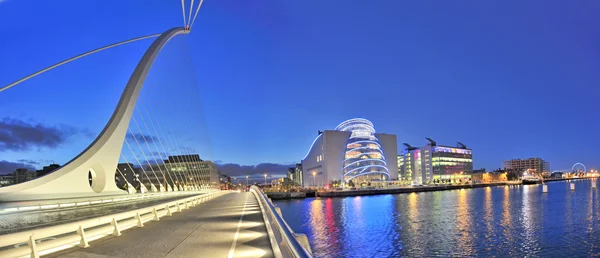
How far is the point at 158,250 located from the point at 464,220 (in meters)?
48.0

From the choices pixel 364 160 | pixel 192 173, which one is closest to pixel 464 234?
pixel 192 173

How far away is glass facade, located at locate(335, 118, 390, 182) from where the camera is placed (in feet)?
616

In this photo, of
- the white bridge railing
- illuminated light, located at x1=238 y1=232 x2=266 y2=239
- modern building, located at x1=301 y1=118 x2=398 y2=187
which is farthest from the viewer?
modern building, located at x1=301 y1=118 x2=398 y2=187

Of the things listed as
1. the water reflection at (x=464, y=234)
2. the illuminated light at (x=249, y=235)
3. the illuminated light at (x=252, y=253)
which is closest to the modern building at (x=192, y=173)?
the water reflection at (x=464, y=234)

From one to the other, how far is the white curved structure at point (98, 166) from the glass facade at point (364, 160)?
5905 inches

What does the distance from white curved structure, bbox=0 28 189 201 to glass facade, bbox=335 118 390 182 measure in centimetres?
14997

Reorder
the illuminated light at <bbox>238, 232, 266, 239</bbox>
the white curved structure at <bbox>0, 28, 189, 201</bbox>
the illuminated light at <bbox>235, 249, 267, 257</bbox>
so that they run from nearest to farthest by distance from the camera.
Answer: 1. the illuminated light at <bbox>235, 249, 267, 257</bbox>
2. the illuminated light at <bbox>238, 232, 266, 239</bbox>
3. the white curved structure at <bbox>0, 28, 189, 201</bbox>

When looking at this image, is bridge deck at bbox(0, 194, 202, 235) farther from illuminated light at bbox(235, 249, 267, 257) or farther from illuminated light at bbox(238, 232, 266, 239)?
illuminated light at bbox(235, 249, 267, 257)

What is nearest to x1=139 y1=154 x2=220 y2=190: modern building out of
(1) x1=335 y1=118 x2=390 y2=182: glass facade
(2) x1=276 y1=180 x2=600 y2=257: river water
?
(2) x1=276 y1=180 x2=600 y2=257: river water

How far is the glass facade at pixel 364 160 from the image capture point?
616 ft

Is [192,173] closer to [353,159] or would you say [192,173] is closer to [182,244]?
[182,244]

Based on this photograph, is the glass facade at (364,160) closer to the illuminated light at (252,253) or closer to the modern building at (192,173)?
the modern building at (192,173)

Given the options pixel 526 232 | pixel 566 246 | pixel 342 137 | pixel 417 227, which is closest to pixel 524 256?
pixel 566 246

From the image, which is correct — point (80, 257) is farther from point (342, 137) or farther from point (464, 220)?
point (342, 137)
